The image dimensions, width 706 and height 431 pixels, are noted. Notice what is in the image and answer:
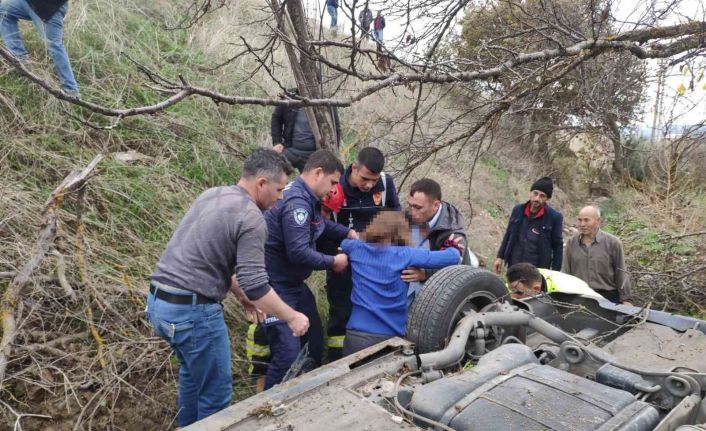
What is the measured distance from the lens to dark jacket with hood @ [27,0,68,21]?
4730 mm

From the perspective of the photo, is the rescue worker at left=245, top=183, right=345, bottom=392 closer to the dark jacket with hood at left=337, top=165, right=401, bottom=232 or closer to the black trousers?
the dark jacket with hood at left=337, top=165, right=401, bottom=232

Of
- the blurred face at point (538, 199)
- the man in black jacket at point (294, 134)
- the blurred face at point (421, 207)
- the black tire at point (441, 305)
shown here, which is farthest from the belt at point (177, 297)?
the blurred face at point (538, 199)

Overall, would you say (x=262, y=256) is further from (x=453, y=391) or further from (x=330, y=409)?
(x=453, y=391)

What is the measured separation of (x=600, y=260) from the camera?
180 inches

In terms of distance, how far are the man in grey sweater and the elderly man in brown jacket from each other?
3250mm

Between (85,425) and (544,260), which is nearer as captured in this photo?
(85,425)

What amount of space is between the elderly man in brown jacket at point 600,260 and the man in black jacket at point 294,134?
8.62ft

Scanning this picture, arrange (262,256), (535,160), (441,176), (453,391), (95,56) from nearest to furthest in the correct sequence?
(453,391), (262,256), (95,56), (441,176), (535,160)

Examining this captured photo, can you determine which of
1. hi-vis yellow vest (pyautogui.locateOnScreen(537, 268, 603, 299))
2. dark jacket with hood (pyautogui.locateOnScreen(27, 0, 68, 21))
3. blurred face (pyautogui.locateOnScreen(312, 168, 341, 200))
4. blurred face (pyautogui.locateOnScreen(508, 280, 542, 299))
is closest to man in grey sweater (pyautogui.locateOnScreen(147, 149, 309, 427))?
blurred face (pyautogui.locateOnScreen(312, 168, 341, 200))

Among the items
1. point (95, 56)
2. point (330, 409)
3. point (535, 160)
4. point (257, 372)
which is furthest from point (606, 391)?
point (535, 160)

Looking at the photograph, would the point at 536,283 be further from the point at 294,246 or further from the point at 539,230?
the point at 294,246

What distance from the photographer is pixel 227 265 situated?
8.56 feet

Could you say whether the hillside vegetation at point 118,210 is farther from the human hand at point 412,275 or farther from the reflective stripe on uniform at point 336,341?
the human hand at point 412,275

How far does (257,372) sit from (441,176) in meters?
7.22
